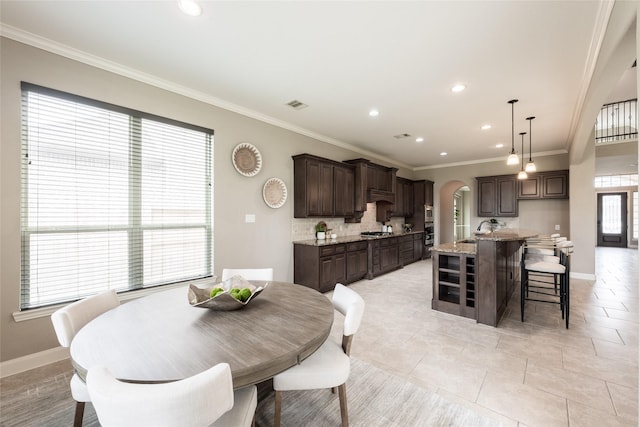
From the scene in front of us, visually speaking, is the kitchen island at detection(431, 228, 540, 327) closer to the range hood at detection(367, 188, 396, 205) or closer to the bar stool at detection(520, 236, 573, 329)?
the bar stool at detection(520, 236, 573, 329)

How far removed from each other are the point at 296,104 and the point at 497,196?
5.91 m

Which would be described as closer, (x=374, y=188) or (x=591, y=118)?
(x=591, y=118)

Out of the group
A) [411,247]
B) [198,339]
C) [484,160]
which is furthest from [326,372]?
[484,160]

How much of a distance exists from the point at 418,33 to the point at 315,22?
88cm

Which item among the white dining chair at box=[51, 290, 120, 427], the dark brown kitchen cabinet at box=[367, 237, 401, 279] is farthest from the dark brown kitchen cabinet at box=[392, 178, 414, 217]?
the white dining chair at box=[51, 290, 120, 427]

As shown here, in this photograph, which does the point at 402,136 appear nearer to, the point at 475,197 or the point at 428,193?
the point at 428,193

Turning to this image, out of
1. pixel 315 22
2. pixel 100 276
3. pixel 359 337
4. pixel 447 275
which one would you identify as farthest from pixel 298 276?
pixel 315 22

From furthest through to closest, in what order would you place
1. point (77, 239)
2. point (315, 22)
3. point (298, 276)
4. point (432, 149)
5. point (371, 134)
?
point (432, 149) < point (371, 134) < point (298, 276) < point (77, 239) < point (315, 22)

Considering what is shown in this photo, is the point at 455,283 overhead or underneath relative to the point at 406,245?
underneath

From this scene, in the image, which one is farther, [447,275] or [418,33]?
[447,275]

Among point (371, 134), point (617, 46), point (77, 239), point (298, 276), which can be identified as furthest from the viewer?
point (371, 134)

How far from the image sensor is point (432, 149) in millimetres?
6219

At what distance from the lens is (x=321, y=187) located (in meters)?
4.76

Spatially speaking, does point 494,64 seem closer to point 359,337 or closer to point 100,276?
point 359,337
